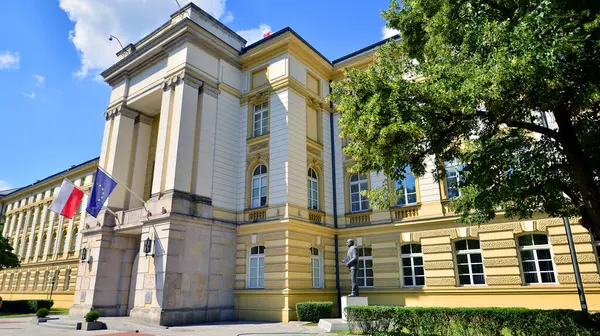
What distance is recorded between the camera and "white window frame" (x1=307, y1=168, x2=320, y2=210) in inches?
852

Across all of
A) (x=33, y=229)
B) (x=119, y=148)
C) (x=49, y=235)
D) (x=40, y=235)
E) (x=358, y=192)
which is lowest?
(x=358, y=192)

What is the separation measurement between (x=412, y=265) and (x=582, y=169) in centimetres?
1110

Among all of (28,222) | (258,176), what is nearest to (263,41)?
(258,176)

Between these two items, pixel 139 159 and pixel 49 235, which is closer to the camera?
pixel 139 159

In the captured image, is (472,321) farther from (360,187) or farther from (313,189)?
(313,189)

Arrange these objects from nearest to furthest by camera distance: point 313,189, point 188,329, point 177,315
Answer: point 188,329, point 177,315, point 313,189

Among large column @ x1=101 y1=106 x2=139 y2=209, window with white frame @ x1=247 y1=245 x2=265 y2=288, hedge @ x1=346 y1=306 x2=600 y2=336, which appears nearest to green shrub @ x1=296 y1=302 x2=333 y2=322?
window with white frame @ x1=247 y1=245 x2=265 y2=288

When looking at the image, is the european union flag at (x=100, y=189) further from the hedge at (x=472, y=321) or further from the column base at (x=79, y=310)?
the hedge at (x=472, y=321)

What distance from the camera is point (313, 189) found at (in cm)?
2211

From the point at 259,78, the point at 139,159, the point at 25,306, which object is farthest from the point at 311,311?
the point at 25,306

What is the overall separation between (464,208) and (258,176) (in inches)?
462

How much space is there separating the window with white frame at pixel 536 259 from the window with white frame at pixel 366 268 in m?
7.01

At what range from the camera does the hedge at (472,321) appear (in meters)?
10.0

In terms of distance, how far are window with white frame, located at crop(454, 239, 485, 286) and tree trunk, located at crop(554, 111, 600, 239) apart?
8.29 metres
